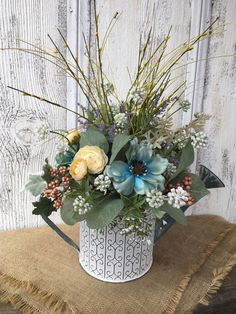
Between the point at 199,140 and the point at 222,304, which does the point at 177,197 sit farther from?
the point at 222,304

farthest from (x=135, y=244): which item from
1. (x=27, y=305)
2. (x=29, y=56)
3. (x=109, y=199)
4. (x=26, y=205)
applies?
(x=29, y=56)

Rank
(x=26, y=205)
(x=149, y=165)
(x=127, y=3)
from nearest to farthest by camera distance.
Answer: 1. (x=149, y=165)
2. (x=127, y=3)
3. (x=26, y=205)

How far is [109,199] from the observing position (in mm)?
757

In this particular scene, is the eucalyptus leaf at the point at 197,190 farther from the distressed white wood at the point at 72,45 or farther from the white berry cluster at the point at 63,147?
the distressed white wood at the point at 72,45

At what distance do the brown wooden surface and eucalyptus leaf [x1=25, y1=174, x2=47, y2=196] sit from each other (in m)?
0.24

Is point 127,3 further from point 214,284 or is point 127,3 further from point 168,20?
point 214,284

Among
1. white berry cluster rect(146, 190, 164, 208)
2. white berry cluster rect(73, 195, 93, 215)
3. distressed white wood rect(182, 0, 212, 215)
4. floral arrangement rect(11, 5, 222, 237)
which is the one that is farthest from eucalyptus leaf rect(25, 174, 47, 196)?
distressed white wood rect(182, 0, 212, 215)

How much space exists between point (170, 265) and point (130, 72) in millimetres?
488

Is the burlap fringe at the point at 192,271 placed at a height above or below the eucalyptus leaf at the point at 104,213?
below

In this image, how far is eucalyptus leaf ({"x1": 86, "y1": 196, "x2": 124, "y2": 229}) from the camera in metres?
0.72

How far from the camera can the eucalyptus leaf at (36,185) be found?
820mm

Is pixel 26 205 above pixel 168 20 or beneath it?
beneath

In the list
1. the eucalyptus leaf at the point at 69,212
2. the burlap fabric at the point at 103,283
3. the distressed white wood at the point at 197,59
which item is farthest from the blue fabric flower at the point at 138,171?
the distressed white wood at the point at 197,59

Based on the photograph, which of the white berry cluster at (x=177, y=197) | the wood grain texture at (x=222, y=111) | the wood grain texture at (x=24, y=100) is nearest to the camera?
the white berry cluster at (x=177, y=197)
